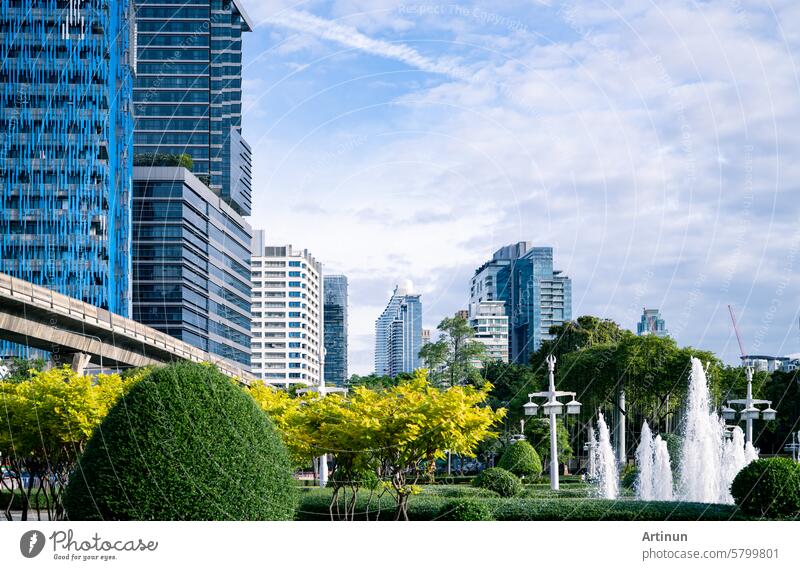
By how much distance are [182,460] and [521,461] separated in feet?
94.2

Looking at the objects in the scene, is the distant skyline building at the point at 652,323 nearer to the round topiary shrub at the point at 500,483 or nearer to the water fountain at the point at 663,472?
the water fountain at the point at 663,472

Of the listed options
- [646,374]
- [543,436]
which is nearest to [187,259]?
[543,436]

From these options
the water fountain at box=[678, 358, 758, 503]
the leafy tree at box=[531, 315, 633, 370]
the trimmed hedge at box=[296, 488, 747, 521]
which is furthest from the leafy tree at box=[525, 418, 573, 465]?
the trimmed hedge at box=[296, 488, 747, 521]

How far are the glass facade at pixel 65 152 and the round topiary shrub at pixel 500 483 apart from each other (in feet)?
211

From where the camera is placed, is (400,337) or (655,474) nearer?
(655,474)

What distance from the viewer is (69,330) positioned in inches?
1567

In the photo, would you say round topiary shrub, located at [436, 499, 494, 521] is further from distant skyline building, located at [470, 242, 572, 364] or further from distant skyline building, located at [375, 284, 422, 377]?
distant skyline building, located at [470, 242, 572, 364]

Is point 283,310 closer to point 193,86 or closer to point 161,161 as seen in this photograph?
point 161,161

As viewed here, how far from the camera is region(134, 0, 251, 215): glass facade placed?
12056 centimetres

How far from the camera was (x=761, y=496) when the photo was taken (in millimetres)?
18266

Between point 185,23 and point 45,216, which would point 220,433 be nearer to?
point 45,216

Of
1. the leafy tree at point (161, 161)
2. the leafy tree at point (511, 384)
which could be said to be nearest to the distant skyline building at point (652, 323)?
the leafy tree at point (511, 384)

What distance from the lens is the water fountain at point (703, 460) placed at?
2972 cm
